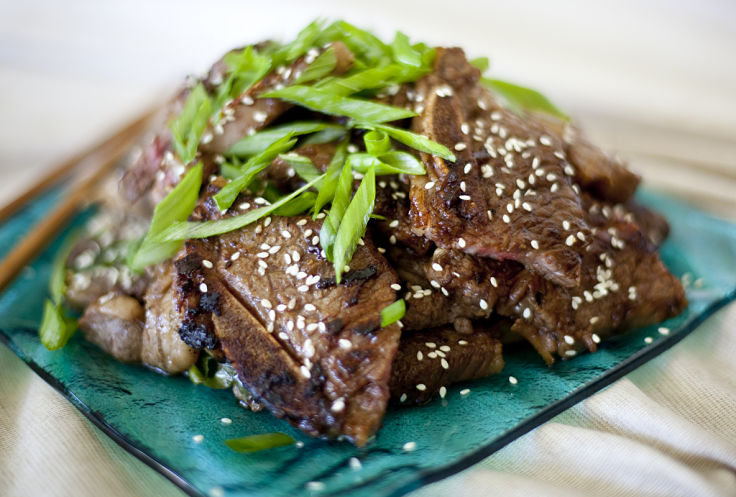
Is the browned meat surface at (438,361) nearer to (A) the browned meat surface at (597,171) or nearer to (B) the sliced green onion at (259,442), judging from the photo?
(B) the sliced green onion at (259,442)

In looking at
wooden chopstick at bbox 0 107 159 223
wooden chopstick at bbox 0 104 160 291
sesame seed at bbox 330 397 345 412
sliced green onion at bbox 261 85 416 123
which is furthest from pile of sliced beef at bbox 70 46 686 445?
wooden chopstick at bbox 0 107 159 223

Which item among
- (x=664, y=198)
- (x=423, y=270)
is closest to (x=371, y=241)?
(x=423, y=270)

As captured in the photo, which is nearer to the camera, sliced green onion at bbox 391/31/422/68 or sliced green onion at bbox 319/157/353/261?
sliced green onion at bbox 319/157/353/261

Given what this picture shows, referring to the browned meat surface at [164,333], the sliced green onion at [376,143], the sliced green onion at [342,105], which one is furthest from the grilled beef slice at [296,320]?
the sliced green onion at [342,105]

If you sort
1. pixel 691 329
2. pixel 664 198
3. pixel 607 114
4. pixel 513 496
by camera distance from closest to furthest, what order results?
pixel 513 496 → pixel 691 329 → pixel 664 198 → pixel 607 114

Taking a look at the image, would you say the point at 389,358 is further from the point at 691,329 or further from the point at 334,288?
the point at 691,329

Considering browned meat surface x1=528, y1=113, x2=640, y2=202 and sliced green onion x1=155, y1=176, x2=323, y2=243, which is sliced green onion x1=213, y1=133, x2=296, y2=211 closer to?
sliced green onion x1=155, y1=176, x2=323, y2=243

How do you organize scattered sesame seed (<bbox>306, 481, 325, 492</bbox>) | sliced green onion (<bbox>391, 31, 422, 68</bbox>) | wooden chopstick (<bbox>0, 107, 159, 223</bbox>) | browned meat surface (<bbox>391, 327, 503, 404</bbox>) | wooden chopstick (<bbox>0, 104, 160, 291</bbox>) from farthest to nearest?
wooden chopstick (<bbox>0, 107, 159, 223</bbox>) < wooden chopstick (<bbox>0, 104, 160, 291</bbox>) < sliced green onion (<bbox>391, 31, 422, 68</bbox>) < browned meat surface (<bbox>391, 327, 503, 404</bbox>) < scattered sesame seed (<bbox>306, 481, 325, 492</bbox>)

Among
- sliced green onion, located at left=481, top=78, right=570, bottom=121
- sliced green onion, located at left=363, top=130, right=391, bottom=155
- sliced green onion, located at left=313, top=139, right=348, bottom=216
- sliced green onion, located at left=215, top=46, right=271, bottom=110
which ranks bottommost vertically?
sliced green onion, located at left=313, top=139, right=348, bottom=216
